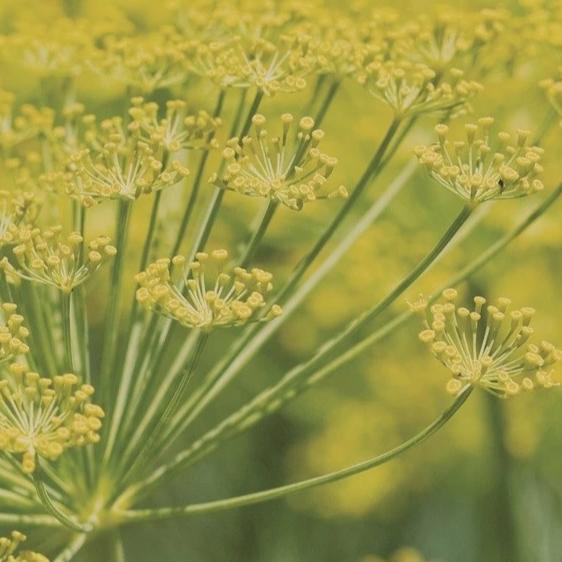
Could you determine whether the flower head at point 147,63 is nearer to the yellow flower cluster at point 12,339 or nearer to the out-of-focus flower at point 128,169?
the out-of-focus flower at point 128,169

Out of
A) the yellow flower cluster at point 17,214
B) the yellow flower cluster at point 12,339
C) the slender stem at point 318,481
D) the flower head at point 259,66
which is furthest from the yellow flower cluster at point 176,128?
the slender stem at point 318,481

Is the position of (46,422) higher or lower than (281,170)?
lower

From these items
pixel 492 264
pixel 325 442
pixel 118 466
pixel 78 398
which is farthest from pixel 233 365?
pixel 325 442

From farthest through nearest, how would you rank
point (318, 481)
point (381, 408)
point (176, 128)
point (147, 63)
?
point (381, 408) < point (147, 63) < point (176, 128) < point (318, 481)

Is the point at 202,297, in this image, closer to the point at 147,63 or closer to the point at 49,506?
the point at 49,506

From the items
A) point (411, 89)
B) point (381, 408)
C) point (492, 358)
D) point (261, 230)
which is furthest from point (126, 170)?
point (381, 408)

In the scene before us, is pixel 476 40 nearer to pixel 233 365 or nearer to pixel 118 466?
pixel 233 365
